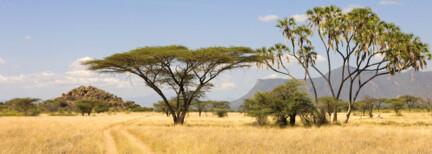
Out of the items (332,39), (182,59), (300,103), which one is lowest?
(300,103)

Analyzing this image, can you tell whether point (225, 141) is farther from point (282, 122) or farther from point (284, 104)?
point (282, 122)

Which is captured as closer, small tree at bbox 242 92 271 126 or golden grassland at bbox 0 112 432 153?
golden grassland at bbox 0 112 432 153

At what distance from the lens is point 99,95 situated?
150 meters

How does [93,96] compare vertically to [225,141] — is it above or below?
above

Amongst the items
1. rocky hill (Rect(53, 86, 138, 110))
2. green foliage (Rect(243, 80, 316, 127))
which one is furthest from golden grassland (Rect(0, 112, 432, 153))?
rocky hill (Rect(53, 86, 138, 110))

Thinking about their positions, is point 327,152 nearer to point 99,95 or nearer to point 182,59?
point 182,59

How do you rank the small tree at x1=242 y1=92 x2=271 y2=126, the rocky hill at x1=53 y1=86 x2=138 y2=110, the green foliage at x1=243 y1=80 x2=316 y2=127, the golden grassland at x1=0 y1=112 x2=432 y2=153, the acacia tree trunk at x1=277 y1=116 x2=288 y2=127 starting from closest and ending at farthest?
the golden grassland at x1=0 y1=112 x2=432 y2=153 → the green foliage at x1=243 y1=80 x2=316 y2=127 → the small tree at x1=242 y1=92 x2=271 y2=126 → the acacia tree trunk at x1=277 y1=116 x2=288 y2=127 → the rocky hill at x1=53 y1=86 x2=138 y2=110

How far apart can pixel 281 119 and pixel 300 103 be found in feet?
7.47

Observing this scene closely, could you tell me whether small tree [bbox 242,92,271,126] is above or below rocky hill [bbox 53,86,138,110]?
below

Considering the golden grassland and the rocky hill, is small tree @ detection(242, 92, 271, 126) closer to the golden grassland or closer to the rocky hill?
the golden grassland

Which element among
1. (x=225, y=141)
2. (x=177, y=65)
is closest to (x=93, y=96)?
(x=177, y=65)

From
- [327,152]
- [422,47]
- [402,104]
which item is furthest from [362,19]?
[402,104]

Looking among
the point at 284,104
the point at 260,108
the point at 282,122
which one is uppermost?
the point at 284,104

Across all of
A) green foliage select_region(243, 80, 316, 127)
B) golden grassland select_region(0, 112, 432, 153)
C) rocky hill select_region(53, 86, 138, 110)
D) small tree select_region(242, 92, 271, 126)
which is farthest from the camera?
rocky hill select_region(53, 86, 138, 110)
